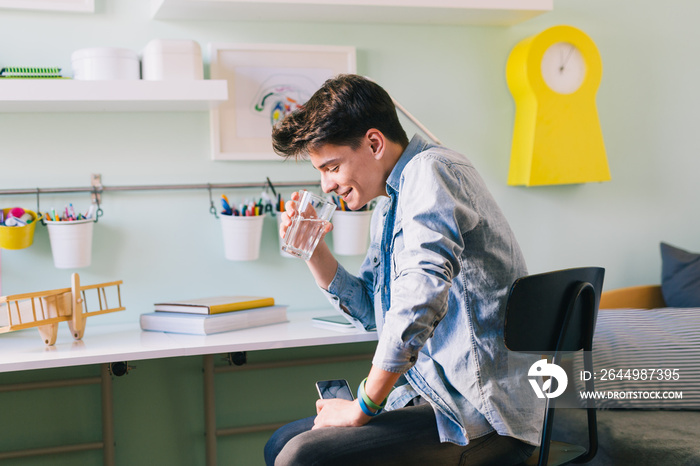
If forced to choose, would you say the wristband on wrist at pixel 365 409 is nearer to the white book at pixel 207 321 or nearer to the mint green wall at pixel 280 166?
the white book at pixel 207 321

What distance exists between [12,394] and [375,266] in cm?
119

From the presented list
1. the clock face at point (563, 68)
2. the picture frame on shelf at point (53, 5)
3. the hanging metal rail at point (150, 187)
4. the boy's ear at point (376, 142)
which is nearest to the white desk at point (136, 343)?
the hanging metal rail at point (150, 187)

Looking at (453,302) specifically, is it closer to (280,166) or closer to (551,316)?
(551,316)

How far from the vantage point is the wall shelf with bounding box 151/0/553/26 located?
2.06 meters

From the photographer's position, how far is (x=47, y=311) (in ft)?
5.90

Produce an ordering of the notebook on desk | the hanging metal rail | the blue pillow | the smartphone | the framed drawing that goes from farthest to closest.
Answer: the blue pillow < the framed drawing < the hanging metal rail < the notebook on desk < the smartphone

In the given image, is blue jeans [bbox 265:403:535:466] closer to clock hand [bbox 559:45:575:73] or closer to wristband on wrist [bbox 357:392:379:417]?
wristband on wrist [bbox 357:392:379:417]

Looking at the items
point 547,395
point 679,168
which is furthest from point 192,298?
point 679,168

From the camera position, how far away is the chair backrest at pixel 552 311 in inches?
49.8

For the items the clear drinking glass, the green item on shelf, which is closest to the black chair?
the clear drinking glass

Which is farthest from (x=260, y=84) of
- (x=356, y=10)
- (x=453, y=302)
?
(x=453, y=302)

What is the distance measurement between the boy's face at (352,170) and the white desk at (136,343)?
538mm

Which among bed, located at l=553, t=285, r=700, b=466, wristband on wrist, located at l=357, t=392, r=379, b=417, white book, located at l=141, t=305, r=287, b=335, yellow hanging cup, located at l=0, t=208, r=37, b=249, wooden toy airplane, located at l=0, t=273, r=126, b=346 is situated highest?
yellow hanging cup, located at l=0, t=208, r=37, b=249

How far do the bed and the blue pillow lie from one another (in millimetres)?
200
